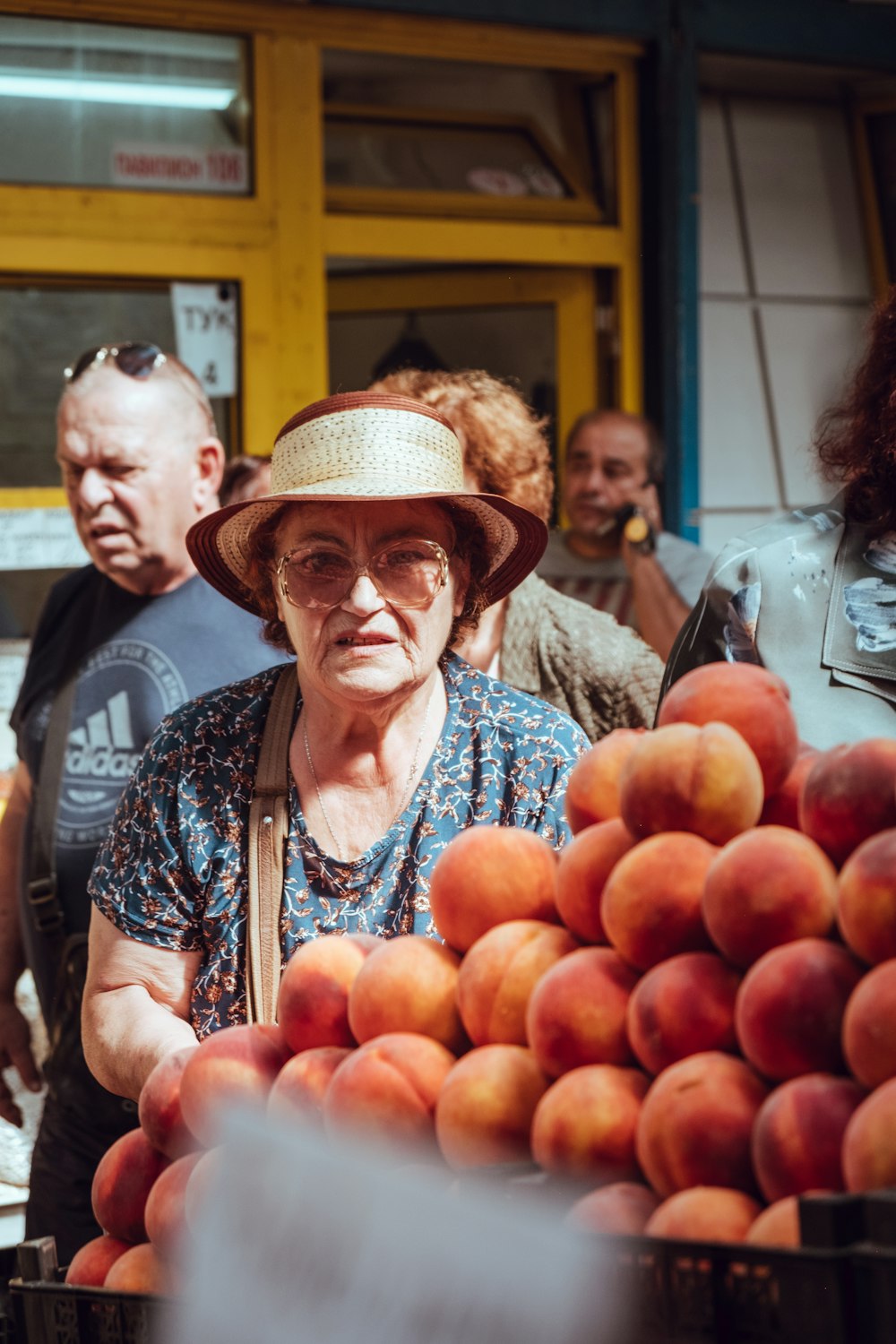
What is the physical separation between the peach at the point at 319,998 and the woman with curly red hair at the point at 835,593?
0.85 metres

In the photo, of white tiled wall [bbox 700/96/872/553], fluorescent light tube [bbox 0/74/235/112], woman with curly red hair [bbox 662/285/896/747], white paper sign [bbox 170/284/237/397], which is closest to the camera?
woman with curly red hair [bbox 662/285/896/747]

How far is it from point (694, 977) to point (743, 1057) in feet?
0.19

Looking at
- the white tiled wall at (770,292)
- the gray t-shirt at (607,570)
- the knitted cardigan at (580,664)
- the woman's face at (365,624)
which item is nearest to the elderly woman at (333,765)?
the woman's face at (365,624)

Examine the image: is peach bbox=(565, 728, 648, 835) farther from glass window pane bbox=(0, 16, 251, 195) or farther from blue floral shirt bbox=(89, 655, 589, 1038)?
glass window pane bbox=(0, 16, 251, 195)

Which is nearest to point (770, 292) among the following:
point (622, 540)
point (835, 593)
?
point (622, 540)

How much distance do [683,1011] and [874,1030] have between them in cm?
15

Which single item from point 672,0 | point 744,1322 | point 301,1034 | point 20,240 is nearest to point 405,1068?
point 301,1034

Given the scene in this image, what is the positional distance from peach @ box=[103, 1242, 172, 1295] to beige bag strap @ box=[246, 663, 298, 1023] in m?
0.74

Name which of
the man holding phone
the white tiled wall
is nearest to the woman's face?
the man holding phone

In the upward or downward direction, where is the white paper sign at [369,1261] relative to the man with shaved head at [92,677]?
downward

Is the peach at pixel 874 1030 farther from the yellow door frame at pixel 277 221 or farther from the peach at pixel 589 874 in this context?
the yellow door frame at pixel 277 221

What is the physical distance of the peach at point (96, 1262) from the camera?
131cm

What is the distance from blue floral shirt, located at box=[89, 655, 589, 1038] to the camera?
81.7 inches

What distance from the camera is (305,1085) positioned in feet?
4.00
